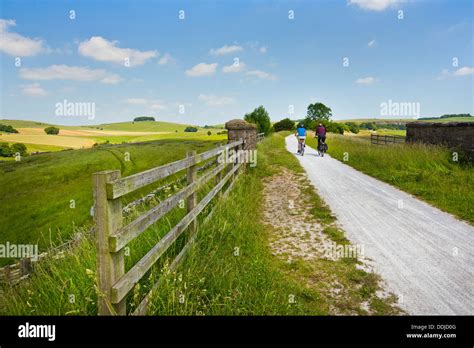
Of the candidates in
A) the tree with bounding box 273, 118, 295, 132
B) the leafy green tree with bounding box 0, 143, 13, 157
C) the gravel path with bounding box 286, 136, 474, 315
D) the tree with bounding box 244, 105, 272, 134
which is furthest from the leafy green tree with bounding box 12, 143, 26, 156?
the gravel path with bounding box 286, 136, 474, 315

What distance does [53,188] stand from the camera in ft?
136

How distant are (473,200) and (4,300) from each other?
29.9 feet

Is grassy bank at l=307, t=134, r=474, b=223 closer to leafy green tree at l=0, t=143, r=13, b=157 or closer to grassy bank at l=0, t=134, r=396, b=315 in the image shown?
grassy bank at l=0, t=134, r=396, b=315

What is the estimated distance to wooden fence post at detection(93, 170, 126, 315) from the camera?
228 centimetres

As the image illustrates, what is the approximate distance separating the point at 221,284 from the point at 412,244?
11.4ft

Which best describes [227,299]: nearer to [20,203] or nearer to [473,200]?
[473,200]

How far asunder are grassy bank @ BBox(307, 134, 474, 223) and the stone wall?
2.10 feet

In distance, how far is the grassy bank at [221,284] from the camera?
9.55 feet

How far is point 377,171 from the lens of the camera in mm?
11742

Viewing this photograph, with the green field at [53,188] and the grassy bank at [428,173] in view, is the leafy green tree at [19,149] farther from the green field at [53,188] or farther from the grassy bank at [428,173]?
the grassy bank at [428,173]

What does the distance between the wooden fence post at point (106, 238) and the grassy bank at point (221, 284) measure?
160 millimetres

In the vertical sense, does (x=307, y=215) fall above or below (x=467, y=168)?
below

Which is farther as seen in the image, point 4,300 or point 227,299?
point 4,300
